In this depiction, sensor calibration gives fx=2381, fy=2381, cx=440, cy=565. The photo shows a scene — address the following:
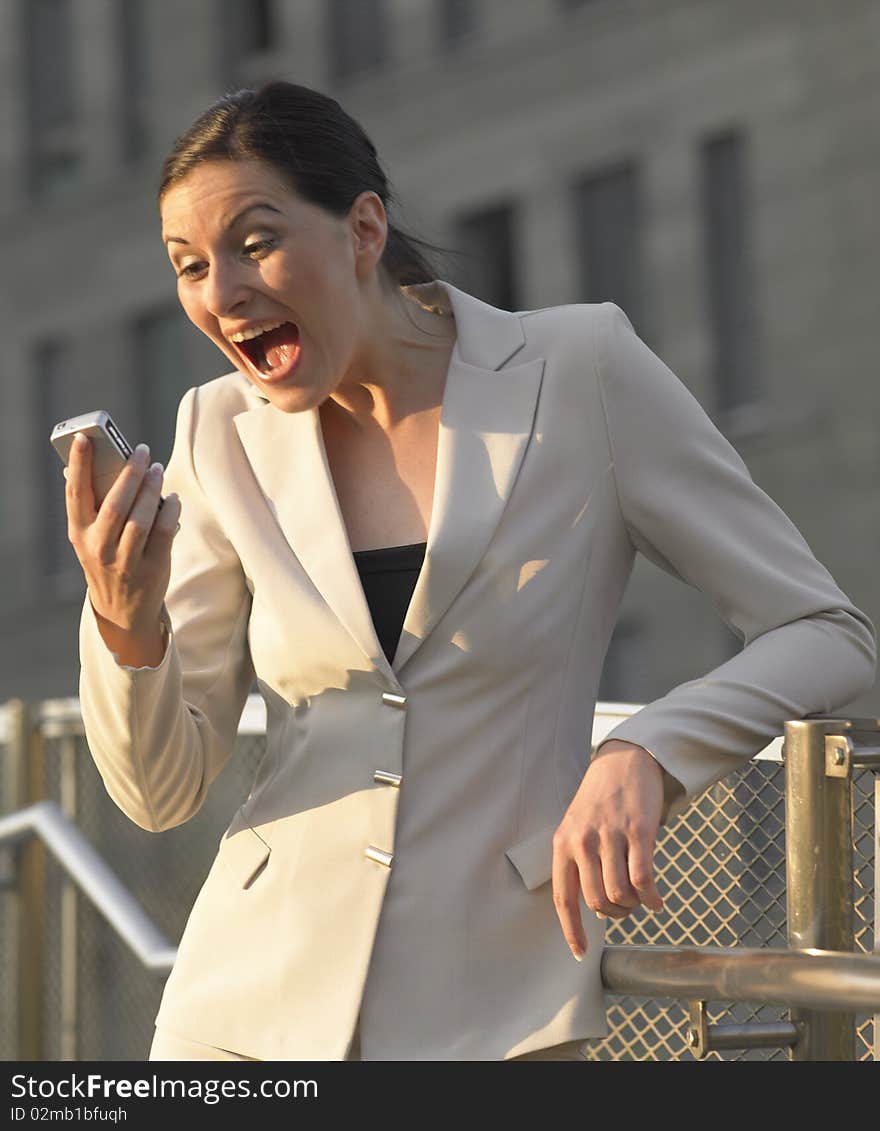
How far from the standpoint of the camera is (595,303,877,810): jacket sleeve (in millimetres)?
2412

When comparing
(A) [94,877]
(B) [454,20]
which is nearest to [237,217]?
(A) [94,877]

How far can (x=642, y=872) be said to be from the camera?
2.24 m

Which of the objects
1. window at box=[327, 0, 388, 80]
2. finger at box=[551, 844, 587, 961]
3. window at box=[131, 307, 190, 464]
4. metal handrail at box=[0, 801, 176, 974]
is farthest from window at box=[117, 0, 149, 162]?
finger at box=[551, 844, 587, 961]

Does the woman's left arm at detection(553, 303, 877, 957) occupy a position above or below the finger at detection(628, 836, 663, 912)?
above

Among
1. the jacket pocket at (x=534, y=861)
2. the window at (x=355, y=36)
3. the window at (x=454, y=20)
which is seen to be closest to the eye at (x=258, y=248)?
the jacket pocket at (x=534, y=861)

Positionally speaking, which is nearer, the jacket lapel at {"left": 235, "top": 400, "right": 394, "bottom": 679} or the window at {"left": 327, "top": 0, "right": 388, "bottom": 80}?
the jacket lapel at {"left": 235, "top": 400, "right": 394, "bottom": 679}

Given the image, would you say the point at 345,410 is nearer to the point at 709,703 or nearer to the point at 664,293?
Answer: the point at 709,703

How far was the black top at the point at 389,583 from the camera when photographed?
8.47 ft

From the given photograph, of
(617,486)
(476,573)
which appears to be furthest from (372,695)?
(617,486)

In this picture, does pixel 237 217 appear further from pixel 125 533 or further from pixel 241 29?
pixel 241 29

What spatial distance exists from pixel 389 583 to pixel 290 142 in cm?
49

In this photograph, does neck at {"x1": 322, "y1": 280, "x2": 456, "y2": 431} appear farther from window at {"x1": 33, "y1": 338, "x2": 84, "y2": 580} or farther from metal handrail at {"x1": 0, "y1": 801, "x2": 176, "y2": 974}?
window at {"x1": 33, "y1": 338, "x2": 84, "y2": 580}

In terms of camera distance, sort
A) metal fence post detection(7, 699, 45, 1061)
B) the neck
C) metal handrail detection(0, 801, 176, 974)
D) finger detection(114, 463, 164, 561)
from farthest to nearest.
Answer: metal fence post detection(7, 699, 45, 1061)
metal handrail detection(0, 801, 176, 974)
the neck
finger detection(114, 463, 164, 561)

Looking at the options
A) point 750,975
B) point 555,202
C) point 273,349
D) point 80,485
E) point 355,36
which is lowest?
point 750,975
